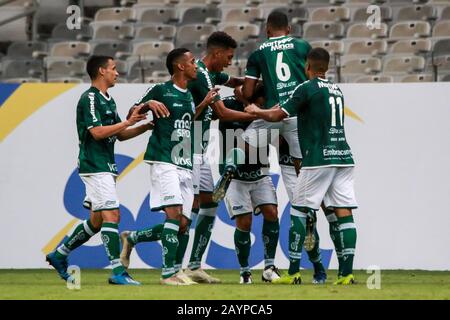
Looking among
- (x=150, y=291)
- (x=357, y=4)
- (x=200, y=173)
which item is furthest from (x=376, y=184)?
(x=357, y=4)

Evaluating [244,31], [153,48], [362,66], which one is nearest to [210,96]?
[362,66]

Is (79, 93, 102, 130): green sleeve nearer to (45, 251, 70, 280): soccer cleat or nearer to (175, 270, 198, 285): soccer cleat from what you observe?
(45, 251, 70, 280): soccer cleat

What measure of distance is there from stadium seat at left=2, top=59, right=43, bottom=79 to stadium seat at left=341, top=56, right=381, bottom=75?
4769 millimetres

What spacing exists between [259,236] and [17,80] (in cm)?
571

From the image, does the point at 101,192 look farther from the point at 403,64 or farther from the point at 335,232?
the point at 403,64

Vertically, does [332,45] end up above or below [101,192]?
above

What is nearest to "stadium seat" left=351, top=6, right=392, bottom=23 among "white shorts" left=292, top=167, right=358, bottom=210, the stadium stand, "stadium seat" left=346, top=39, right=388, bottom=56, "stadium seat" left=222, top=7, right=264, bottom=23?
the stadium stand

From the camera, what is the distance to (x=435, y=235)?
13.1 meters

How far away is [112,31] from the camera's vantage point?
1852cm

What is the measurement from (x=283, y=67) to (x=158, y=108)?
162 centimetres

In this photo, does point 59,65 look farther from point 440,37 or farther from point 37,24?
point 440,37

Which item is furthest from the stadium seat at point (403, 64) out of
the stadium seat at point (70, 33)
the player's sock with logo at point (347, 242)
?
the player's sock with logo at point (347, 242)

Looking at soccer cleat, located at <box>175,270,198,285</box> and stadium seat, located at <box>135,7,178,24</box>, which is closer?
soccer cleat, located at <box>175,270,198,285</box>

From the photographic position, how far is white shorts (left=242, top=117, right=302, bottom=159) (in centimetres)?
1103
